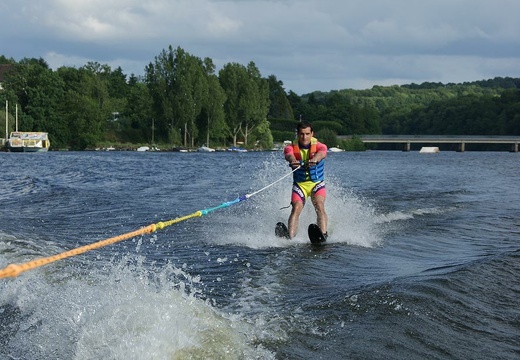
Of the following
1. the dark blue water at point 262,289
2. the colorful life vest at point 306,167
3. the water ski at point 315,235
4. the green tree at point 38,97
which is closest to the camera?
the dark blue water at point 262,289

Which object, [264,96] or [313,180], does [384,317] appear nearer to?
[313,180]

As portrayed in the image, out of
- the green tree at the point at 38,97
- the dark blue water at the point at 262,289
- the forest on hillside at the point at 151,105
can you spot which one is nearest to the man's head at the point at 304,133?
the dark blue water at the point at 262,289

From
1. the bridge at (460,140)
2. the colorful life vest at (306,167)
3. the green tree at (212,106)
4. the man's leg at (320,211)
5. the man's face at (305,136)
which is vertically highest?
the green tree at (212,106)

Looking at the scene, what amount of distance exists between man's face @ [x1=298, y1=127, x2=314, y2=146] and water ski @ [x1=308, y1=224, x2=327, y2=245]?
1.36 m

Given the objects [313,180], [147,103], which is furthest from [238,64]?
[313,180]

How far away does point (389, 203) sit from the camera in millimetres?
19234

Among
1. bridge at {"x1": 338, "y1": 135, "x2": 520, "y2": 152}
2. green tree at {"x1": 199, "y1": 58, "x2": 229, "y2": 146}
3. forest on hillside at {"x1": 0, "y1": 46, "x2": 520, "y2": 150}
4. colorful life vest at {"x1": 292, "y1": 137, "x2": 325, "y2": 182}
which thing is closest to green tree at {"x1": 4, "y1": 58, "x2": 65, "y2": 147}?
forest on hillside at {"x1": 0, "y1": 46, "x2": 520, "y2": 150}

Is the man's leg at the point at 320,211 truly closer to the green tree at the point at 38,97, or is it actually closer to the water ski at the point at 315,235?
the water ski at the point at 315,235

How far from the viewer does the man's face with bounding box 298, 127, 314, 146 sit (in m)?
11.5

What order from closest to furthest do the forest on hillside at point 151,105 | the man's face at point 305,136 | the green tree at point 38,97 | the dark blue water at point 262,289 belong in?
the dark blue water at point 262,289
the man's face at point 305,136
the forest on hillside at point 151,105
the green tree at point 38,97

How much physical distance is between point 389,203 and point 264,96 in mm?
79560

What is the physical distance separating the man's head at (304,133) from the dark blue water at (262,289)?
1639mm

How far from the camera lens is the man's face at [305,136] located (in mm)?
11469

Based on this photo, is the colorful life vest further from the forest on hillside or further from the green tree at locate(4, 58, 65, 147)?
the green tree at locate(4, 58, 65, 147)
